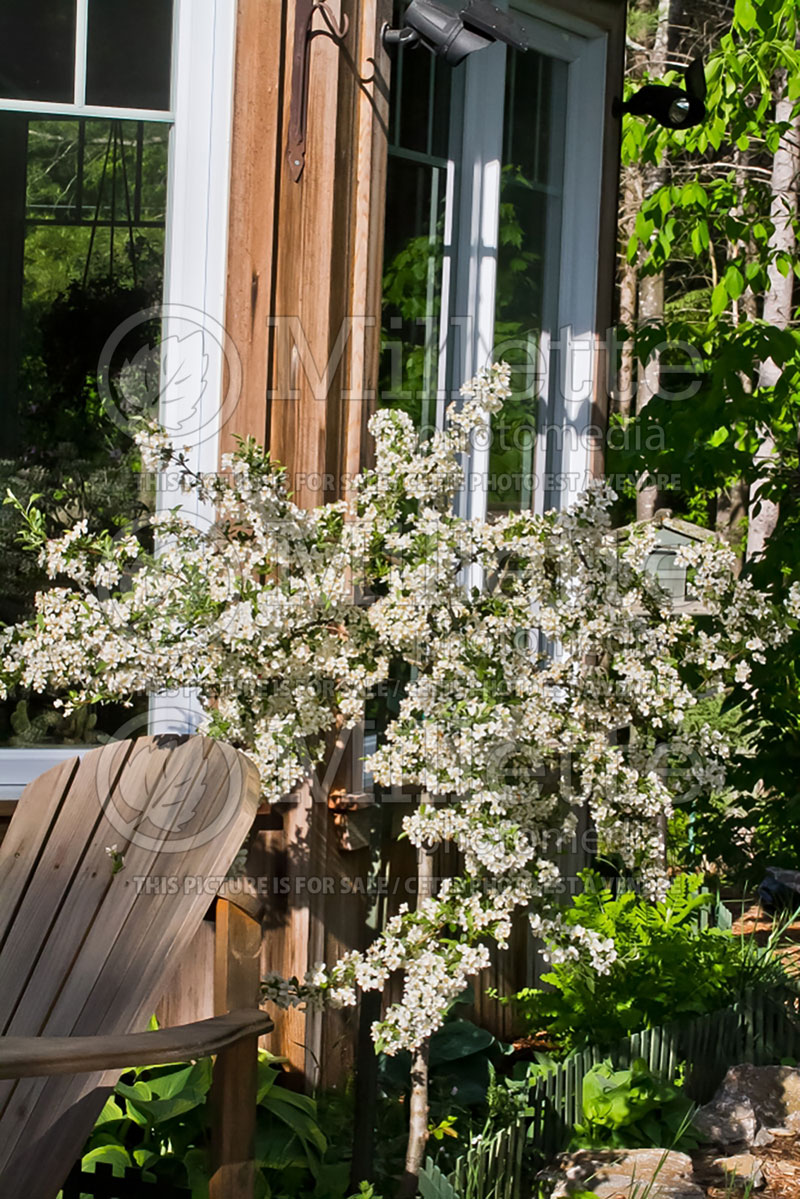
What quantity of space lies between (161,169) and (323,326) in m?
0.51

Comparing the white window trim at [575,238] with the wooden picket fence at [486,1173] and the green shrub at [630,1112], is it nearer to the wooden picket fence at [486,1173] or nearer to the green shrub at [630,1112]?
the green shrub at [630,1112]

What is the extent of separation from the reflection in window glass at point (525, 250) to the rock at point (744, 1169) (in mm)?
1810

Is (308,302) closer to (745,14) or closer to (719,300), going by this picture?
(719,300)

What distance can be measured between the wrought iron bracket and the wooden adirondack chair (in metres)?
1.31

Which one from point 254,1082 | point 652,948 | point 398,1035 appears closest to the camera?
point 254,1082

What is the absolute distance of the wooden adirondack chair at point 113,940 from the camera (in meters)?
1.74

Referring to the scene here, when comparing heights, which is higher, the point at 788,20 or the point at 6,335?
the point at 788,20

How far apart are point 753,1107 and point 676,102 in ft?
9.05

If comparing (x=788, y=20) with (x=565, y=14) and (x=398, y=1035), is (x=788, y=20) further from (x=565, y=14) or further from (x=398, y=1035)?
(x=398, y=1035)

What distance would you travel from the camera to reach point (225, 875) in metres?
1.94

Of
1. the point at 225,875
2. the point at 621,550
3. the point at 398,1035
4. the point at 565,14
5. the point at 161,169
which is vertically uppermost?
the point at 565,14

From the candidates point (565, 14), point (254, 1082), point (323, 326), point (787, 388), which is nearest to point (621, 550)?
point (323, 326)

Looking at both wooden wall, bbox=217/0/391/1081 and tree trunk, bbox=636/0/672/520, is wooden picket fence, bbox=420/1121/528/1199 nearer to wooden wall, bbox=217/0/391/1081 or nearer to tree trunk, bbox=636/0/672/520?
wooden wall, bbox=217/0/391/1081

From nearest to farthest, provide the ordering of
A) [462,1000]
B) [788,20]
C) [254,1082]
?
[254,1082] < [462,1000] < [788,20]
